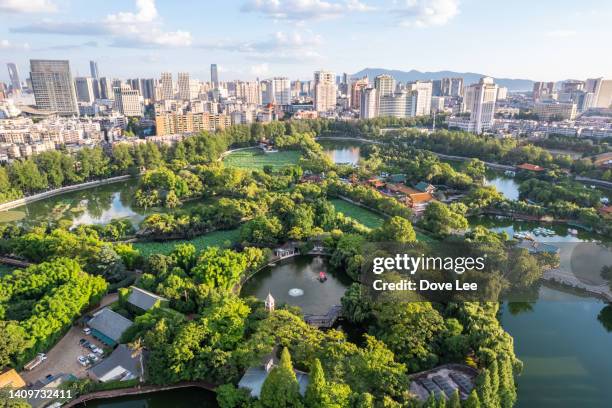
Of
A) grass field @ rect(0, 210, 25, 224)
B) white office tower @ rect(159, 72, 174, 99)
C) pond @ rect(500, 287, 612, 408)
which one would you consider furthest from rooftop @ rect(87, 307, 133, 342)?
white office tower @ rect(159, 72, 174, 99)

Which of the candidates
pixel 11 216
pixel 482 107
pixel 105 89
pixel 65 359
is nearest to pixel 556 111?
pixel 482 107

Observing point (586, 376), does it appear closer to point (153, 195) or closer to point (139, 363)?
point (139, 363)

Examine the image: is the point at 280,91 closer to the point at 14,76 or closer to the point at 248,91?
the point at 248,91

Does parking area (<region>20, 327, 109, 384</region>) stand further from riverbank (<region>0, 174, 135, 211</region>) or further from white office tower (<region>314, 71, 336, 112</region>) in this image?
white office tower (<region>314, 71, 336, 112</region>)

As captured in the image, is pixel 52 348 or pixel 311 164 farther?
pixel 311 164

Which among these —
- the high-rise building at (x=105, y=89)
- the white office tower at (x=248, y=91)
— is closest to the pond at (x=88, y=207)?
the white office tower at (x=248, y=91)

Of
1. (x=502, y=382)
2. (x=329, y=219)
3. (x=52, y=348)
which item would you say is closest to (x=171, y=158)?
(x=329, y=219)

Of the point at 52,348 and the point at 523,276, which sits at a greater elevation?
the point at 523,276

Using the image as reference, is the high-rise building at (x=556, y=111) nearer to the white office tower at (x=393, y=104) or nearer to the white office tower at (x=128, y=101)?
the white office tower at (x=393, y=104)
